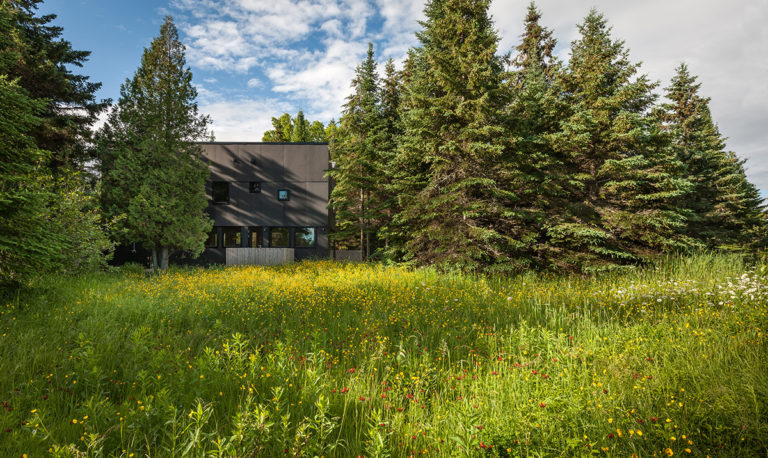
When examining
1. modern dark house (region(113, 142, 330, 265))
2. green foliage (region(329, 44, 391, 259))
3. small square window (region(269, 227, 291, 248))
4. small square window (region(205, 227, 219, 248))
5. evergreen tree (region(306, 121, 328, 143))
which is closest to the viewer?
green foliage (region(329, 44, 391, 259))

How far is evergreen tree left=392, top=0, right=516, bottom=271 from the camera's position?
11945 mm

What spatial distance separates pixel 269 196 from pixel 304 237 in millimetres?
4011

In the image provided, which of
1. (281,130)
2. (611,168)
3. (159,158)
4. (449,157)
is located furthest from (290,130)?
(611,168)

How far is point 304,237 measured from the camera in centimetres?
2175

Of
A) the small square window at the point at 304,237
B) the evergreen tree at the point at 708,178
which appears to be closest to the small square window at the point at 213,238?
the small square window at the point at 304,237

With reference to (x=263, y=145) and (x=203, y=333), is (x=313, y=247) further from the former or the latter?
(x=203, y=333)

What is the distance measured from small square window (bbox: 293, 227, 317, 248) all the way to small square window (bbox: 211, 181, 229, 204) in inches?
223

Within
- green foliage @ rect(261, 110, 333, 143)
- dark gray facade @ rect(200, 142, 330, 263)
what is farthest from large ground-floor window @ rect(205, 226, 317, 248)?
green foliage @ rect(261, 110, 333, 143)

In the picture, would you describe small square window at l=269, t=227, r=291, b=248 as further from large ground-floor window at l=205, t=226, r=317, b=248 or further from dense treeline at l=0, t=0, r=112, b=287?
dense treeline at l=0, t=0, r=112, b=287

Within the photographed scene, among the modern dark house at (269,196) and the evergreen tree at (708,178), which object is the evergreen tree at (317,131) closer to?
the modern dark house at (269,196)

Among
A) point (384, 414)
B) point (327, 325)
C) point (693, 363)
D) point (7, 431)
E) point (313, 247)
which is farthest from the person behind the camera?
point (313, 247)

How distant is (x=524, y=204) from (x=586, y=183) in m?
3.05

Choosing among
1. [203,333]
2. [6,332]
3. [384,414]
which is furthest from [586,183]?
[6,332]

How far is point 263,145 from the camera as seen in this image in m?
22.0
